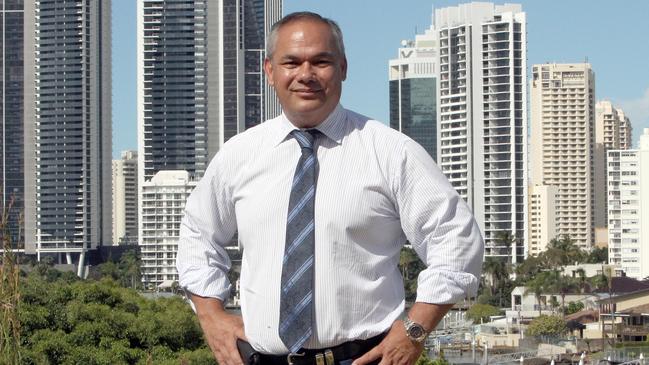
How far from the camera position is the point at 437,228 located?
7.06 feet

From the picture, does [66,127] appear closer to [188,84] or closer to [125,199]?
[188,84]

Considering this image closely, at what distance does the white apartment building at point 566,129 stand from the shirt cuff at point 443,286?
96.3 meters

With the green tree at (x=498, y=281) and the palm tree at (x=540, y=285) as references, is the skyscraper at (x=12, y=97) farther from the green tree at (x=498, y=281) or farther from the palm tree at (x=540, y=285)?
the palm tree at (x=540, y=285)

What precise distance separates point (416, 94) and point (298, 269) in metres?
91.3

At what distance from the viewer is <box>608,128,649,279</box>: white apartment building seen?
65250mm

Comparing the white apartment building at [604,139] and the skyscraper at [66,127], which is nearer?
the skyscraper at [66,127]

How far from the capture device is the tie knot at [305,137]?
7.25 feet

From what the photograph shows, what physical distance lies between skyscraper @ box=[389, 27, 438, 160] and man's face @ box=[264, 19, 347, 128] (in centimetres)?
8931

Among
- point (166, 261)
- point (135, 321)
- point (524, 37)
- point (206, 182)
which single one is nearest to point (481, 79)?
point (524, 37)

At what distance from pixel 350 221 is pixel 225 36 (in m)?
92.1

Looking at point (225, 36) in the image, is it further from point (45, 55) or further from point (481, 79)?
point (481, 79)

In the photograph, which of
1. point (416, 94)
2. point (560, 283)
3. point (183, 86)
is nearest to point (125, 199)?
point (183, 86)

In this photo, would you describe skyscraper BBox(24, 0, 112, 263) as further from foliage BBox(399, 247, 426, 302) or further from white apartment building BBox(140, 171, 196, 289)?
foliage BBox(399, 247, 426, 302)

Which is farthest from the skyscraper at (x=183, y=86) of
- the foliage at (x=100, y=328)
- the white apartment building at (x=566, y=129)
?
the foliage at (x=100, y=328)
